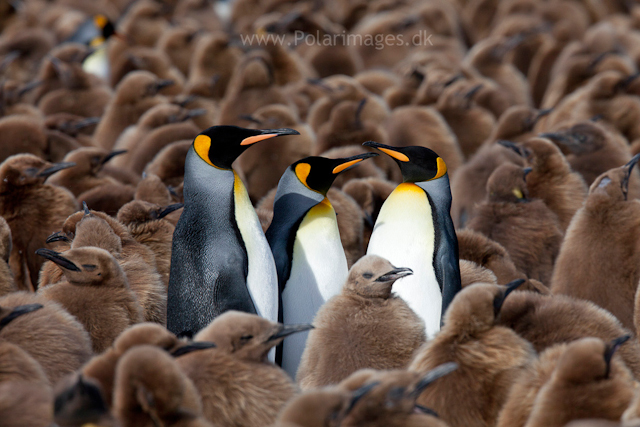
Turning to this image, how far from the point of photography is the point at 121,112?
6.74 m

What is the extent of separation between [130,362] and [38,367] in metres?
0.48

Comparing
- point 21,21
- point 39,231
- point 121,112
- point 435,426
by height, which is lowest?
point 435,426

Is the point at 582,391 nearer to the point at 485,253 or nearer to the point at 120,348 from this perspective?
the point at 120,348

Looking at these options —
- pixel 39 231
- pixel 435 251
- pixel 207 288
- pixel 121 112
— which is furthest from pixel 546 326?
pixel 121 112

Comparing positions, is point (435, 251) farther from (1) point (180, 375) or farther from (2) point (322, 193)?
(1) point (180, 375)

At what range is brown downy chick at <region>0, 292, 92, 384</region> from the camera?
2.64 metres

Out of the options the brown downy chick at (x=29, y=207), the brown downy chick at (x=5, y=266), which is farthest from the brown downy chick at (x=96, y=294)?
the brown downy chick at (x=29, y=207)

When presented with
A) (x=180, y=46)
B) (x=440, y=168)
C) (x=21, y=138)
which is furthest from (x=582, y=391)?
→ (x=180, y=46)

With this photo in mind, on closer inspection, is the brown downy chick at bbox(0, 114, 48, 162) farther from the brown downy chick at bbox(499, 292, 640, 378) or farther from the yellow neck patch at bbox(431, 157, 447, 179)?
the brown downy chick at bbox(499, 292, 640, 378)

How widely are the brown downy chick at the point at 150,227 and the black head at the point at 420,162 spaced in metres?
1.08

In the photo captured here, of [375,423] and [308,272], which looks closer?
[375,423]

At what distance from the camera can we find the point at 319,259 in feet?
11.5

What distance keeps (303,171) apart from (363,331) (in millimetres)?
961

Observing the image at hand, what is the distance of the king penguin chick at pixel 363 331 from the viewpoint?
9.04 feet
